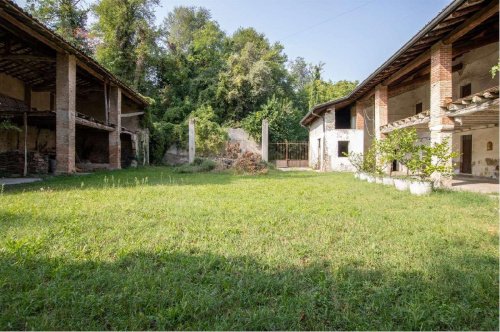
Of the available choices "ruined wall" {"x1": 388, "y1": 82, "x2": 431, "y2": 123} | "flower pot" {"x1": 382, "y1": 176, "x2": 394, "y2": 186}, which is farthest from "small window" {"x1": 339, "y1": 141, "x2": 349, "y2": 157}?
"flower pot" {"x1": 382, "y1": 176, "x2": 394, "y2": 186}

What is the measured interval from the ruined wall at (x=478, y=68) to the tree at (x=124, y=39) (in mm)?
24481

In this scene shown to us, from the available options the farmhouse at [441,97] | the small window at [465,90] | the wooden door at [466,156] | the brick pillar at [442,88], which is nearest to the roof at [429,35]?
the farmhouse at [441,97]

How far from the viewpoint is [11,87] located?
1652cm

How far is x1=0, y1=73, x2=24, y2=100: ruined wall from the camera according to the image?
15.7 m

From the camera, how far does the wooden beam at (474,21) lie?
27.5ft

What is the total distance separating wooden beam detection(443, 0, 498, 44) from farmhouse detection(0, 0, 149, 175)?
1303 centimetres

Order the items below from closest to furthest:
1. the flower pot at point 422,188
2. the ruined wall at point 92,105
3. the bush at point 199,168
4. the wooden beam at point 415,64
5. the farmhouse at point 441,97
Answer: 1. the flower pot at point 422,188
2. the farmhouse at point 441,97
3. the wooden beam at point 415,64
4. the bush at point 199,168
5. the ruined wall at point 92,105

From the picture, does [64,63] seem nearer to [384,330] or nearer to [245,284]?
[245,284]

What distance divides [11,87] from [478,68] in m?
22.6

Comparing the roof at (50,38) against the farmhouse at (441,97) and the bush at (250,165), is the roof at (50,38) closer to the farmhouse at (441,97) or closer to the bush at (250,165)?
the bush at (250,165)

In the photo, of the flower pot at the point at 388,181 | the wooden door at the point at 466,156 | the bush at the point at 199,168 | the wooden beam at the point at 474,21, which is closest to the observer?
the wooden beam at the point at 474,21

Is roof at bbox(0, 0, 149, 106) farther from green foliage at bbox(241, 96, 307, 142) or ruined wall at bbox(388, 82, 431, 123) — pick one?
ruined wall at bbox(388, 82, 431, 123)

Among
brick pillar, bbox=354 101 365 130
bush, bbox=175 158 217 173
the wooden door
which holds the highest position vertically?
brick pillar, bbox=354 101 365 130

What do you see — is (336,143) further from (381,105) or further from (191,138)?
(191,138)
